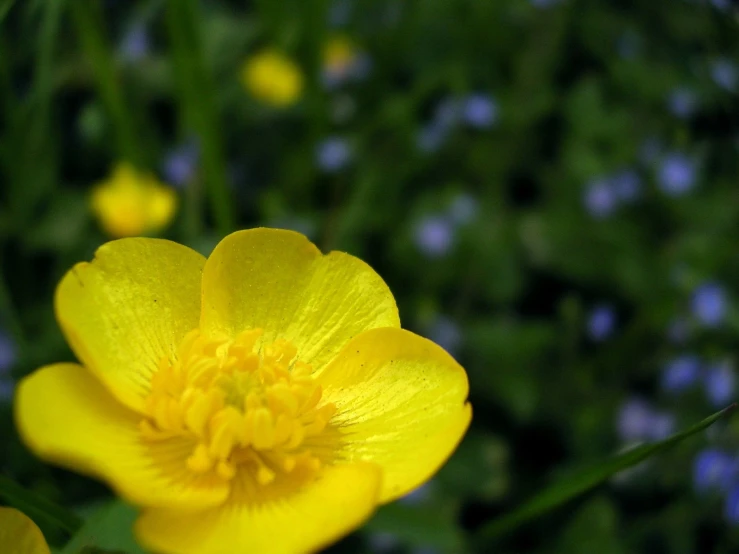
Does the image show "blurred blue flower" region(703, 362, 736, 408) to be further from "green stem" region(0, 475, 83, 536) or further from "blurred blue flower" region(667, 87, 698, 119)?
"green stem" region(0, 475, 83, 536)

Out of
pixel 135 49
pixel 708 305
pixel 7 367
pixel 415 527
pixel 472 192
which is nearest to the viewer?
pixel 415 527

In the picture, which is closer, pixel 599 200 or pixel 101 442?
pixel 101 442

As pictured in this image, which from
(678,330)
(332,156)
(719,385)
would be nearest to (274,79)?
(332,156)

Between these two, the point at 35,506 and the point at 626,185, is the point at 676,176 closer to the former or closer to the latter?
the point at 626,185

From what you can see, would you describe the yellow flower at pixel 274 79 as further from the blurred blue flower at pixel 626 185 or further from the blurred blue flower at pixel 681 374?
the blurred blue flower at pixel 681 374

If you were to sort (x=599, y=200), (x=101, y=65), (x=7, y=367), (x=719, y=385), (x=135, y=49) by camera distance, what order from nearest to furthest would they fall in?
(x=7, y=367) < (x=101, y=65) < (x=719, y=385) < (x=599, y=200) < (x=135, y=49)

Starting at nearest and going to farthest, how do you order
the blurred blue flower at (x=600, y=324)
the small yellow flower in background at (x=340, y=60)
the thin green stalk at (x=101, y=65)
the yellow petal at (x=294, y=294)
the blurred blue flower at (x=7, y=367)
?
the yellow petal at (x=294, y=294), the blurred blue flower at (x=7, y=367), the thin green stalk at (x=101, y=65), the blurred blue flower at (x=600, y=324), the small yellow flower in background at (x=340, y=60)

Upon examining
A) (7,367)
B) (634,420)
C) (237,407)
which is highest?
(237,407)

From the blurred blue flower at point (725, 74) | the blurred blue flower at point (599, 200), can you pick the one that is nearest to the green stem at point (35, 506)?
the blurred blue flower at point (599, 200)
